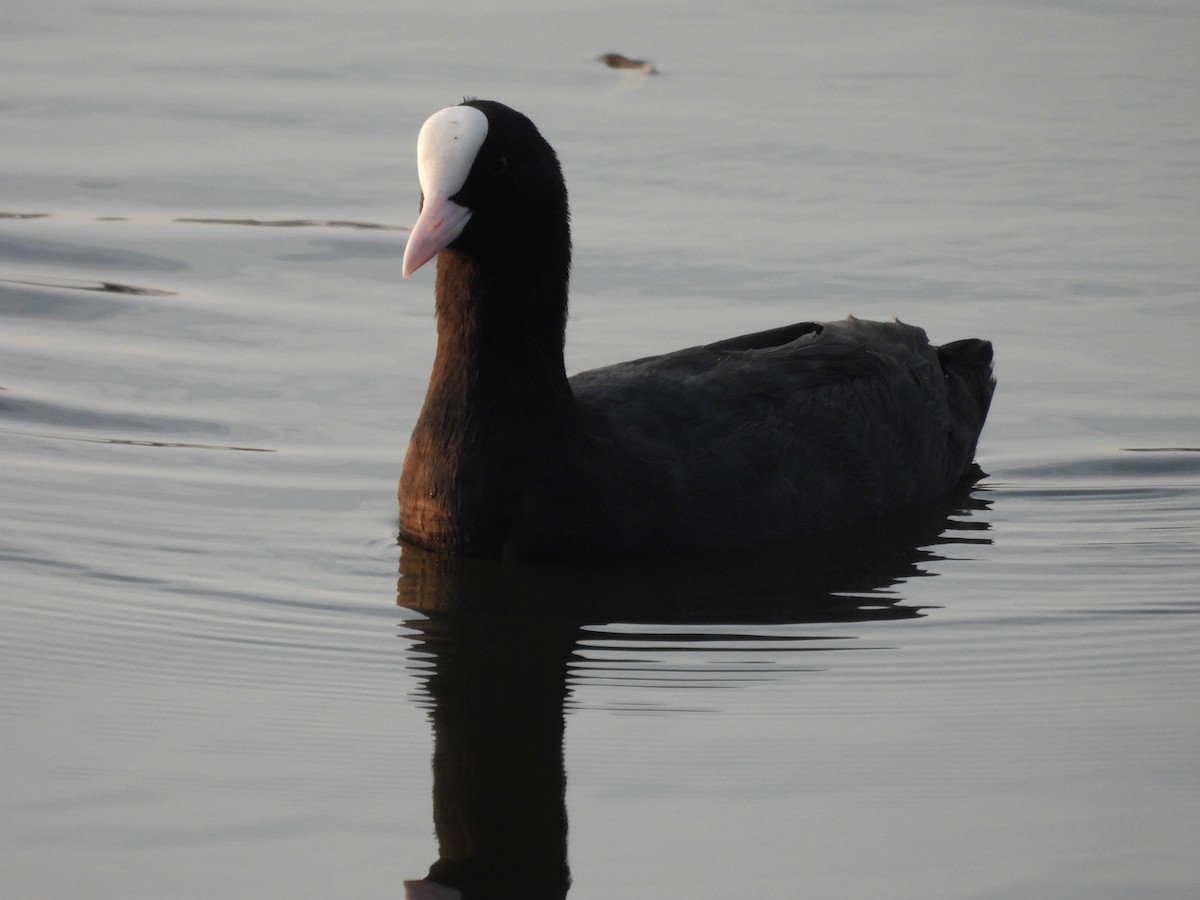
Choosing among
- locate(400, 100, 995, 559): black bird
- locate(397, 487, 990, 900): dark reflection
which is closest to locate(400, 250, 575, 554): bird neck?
locate(400, 100, 995, 559): black bird

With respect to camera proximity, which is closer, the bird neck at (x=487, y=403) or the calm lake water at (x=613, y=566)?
the calm lake water at (x=613, y=566)

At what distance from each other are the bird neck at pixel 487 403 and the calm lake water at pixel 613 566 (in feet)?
0.61

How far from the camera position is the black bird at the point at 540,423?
6180mm

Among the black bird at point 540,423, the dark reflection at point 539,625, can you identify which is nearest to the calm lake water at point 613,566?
the dark reflection at point 539,625

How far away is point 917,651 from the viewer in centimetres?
578

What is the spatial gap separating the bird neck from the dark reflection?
0.52 ft

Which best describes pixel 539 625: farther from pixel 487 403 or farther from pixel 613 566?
pixel 487 403

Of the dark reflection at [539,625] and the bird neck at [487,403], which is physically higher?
the bird neck at [487,403]

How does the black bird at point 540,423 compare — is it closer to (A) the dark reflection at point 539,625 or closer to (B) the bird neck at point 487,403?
(B) the bird neck at point 487,403

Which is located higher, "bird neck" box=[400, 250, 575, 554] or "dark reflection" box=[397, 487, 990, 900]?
"bird neck" box=[400, 250, 575, 554]

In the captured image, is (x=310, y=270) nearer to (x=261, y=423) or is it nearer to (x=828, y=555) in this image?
(x=261, y=423)

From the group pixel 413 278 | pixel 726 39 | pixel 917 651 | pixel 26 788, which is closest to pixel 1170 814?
pixel 917 651

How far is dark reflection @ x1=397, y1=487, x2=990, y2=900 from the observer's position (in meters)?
4.57

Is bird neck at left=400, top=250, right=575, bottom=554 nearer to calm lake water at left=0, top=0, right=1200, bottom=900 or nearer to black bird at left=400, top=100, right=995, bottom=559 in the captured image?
black bird at left=400, top=100, right=995, bottom=559
